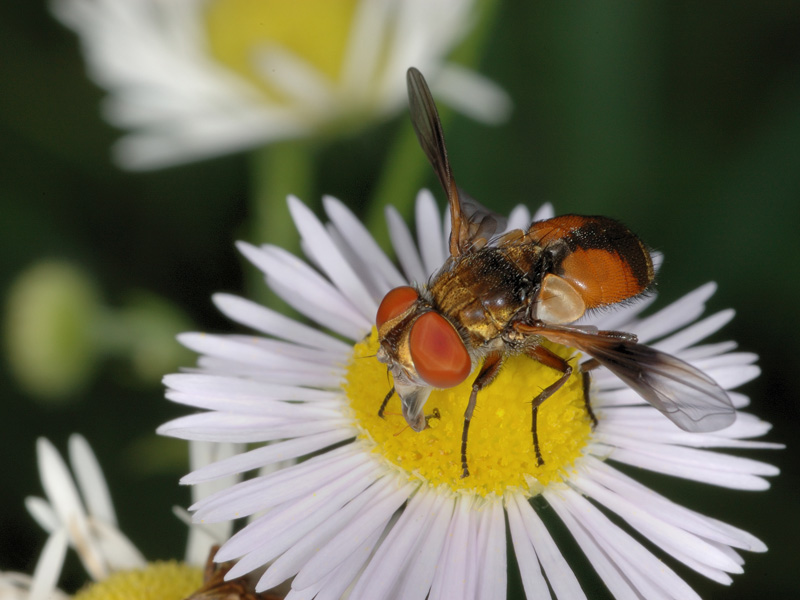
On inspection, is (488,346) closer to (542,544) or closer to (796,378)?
(542,544)

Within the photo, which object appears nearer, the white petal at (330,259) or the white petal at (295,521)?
the white petal at (295,521)

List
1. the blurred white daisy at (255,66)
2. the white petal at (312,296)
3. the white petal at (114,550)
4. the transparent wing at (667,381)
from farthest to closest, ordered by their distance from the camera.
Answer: the blurred white daisy at (255,66) → the white petal at (312,296) → the white petal at (114,550) → the transparent wing at (667,381)

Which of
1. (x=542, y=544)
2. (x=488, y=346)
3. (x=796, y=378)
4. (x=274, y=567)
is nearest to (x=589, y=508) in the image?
(x=542, y=544)

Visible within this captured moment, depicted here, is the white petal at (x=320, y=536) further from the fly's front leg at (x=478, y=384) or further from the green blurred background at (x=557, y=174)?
the green blurred background at (x=557, y=174)

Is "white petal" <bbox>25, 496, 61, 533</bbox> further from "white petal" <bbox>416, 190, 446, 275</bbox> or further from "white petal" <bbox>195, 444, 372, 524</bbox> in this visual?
"white petal" <bbox>416, 190, 446, 275</bbox>

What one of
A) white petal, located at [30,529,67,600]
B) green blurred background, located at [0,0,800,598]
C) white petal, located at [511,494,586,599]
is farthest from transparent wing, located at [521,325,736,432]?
green blurred background, located at [0,0,800,598]

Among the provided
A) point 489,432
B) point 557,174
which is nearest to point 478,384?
point 489,432

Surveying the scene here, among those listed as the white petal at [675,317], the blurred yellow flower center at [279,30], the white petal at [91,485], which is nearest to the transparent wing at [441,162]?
the white petal at [675,317]
